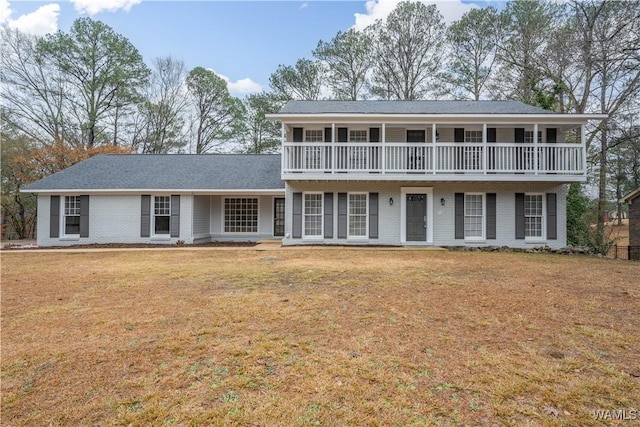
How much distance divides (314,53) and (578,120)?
61.7ft

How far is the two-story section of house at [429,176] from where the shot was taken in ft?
41.1

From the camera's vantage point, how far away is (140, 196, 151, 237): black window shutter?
49.5 ft

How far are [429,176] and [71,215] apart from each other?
52.3 feet

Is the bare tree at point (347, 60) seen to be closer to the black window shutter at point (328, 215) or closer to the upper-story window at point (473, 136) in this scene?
the upper-story window at point (473, 136)

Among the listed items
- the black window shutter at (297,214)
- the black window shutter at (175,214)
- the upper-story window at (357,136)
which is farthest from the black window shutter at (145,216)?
the upper-story window at (357,136)

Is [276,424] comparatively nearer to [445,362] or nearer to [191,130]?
[445,362]

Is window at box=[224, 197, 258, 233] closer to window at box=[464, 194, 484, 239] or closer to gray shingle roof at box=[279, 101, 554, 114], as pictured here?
gray shingle roof at box=[279, 101, 554, 114]

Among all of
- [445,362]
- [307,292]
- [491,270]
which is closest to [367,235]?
[491,270]

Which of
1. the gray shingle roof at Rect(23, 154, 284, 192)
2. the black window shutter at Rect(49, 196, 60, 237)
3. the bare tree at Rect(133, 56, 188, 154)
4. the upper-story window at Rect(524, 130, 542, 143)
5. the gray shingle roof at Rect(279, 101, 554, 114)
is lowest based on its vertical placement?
the black window shutter at Rect(49, 196, 60, 237)

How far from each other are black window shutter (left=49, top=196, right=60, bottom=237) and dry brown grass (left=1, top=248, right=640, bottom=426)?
10035mm

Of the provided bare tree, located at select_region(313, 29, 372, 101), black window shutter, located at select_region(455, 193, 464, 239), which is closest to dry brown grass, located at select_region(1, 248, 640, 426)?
black window shutter, located at select_region(455, 193, 464, 239)

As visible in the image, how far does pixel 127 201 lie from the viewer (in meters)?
15.1

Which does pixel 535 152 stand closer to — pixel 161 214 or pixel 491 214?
pixel 491 214

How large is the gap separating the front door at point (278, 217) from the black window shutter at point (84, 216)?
844 cm
